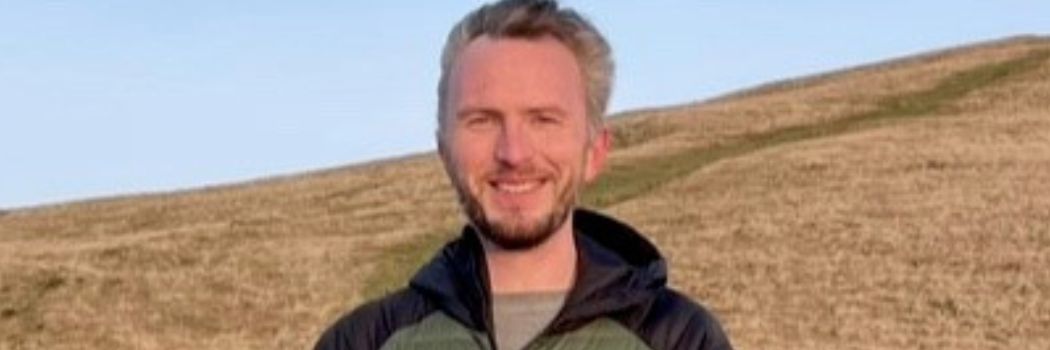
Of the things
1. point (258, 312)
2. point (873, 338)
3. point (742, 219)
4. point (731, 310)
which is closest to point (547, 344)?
point (873, 338)

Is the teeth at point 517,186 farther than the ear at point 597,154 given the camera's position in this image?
No

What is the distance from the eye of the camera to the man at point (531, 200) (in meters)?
4.46

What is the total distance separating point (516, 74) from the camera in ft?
14.8

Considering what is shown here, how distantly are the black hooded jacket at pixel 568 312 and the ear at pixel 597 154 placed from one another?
16cm

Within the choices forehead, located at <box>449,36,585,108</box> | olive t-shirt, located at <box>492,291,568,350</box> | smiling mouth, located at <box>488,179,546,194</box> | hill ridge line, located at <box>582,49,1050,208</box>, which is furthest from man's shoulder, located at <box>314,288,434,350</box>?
hill ridge line, located at <box>582,49,1050,208</box>

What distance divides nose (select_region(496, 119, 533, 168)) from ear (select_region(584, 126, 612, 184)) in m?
0.17

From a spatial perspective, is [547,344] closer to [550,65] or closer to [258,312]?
[550,65]

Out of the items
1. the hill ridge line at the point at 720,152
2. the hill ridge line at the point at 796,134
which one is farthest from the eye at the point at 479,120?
the hill ridge line at the point at 796,134

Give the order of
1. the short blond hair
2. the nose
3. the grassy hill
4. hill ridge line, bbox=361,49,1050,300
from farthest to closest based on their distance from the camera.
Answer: hill ridge line, bbox=361,49,1050,300 < the grassy hill < the short blond hair < the nose

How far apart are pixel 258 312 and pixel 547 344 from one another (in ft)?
115

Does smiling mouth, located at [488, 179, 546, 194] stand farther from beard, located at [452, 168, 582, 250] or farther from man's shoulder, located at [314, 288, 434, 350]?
man's shoulder, located at [314, 288, 434, 350]

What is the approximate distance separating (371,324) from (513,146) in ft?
1.74

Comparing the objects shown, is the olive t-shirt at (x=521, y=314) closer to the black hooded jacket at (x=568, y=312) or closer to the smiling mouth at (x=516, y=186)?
the black hooded jacket at (x=568, y=312)

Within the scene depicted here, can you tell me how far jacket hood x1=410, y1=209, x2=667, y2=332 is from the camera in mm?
4473
